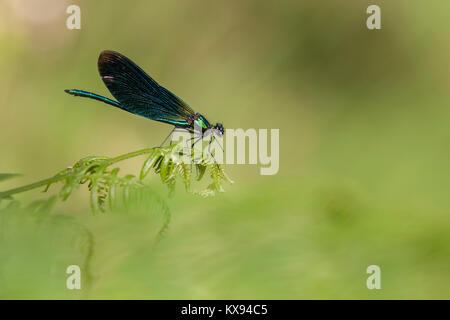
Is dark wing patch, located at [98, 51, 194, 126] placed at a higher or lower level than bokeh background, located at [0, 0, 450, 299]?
lower

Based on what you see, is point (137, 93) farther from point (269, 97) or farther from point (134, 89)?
point (269, 97)

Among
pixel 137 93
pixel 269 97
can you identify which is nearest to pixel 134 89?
pixel 137 93

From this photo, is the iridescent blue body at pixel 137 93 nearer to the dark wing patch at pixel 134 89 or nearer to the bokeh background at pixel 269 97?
the dark wing patch at pixel 134 89

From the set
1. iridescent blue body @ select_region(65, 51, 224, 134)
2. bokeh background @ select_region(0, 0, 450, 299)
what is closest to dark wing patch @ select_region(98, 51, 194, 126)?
iridescent blue body @ select_region(65, 51, 224, 134)

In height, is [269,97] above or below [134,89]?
above

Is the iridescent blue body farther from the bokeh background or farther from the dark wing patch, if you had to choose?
the bokeh background

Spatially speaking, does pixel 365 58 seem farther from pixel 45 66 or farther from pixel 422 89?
pixel 45 66

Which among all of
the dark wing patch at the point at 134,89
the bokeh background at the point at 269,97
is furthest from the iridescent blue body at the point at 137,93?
the bokeh background at the point at 269,97

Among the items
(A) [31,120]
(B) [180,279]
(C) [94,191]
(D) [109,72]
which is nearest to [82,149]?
(A) [31,120]
